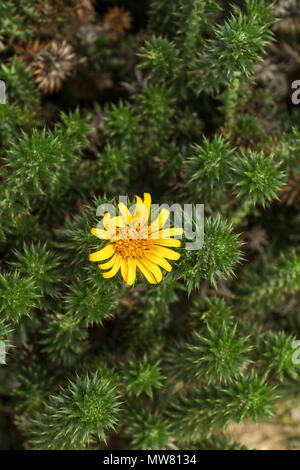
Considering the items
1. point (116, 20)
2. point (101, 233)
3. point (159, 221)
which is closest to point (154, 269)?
point (159, 221)

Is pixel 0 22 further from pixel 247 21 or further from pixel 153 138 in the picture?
pixel 247 21

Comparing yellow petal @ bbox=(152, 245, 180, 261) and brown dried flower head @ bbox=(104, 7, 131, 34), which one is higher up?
brown dried flower head @ bbox=(104, 7, 131, 34)

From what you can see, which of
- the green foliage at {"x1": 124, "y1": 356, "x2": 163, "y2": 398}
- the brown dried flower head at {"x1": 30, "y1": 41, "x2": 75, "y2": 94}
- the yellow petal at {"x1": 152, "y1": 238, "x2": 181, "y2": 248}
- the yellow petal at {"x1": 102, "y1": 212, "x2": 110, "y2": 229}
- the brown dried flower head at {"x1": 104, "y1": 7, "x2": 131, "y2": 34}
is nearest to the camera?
the yellow petal at {"x1": 102, "y1": 212, "x2": 110, "y2": 229}

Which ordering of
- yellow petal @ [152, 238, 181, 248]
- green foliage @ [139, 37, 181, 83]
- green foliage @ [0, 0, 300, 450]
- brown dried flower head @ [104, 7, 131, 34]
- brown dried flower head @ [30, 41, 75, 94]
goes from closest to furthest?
yellow petal @ [152, 238, 181, 248] < green foliage @ [0, 0, 300, 450] < green foliage @ [139, 37, 181, 83] < brown dried flower head @ [30, 41, 75, 94] < brown dried flower head @ [104, 7, 131, 34]

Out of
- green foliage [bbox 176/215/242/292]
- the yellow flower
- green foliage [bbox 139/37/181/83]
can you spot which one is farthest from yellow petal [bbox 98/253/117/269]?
green foliage [bbox 139/37/181/83]

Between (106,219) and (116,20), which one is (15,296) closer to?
(106,219)

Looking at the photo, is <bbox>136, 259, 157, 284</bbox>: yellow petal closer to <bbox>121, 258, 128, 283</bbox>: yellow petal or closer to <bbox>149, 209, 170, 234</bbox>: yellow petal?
<bbox>121, 258, 128, 283</bbox>: yellow petal
